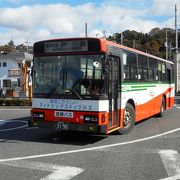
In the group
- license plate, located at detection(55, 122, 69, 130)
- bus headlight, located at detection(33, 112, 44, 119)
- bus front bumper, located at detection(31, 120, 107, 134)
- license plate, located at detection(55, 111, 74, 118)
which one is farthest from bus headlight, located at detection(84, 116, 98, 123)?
bus headlight, located at detection(33, 112, 44, 119)

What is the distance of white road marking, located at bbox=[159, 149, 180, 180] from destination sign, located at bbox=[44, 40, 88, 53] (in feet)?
12.0

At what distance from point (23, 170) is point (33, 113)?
4.10 m

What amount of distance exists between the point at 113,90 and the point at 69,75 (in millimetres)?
1421

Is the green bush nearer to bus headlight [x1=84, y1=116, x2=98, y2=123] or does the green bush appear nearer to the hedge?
the hedge

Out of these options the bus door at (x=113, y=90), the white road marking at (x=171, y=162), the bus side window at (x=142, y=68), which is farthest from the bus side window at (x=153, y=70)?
the white road marking at (x=171, y=162)

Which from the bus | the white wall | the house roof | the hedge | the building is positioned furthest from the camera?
the house roof

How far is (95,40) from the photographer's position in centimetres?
1132

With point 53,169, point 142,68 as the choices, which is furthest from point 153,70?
point 53,169

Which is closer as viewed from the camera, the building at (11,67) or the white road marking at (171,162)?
the white road marking at (171,162)

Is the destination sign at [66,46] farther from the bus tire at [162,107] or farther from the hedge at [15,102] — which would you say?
the hedge at [15,102]

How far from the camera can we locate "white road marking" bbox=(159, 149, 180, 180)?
25.6 ft

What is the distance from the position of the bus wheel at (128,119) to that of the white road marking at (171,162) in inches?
121

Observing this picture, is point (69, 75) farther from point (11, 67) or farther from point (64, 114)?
point (11, 67)

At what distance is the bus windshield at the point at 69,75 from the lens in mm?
11320
